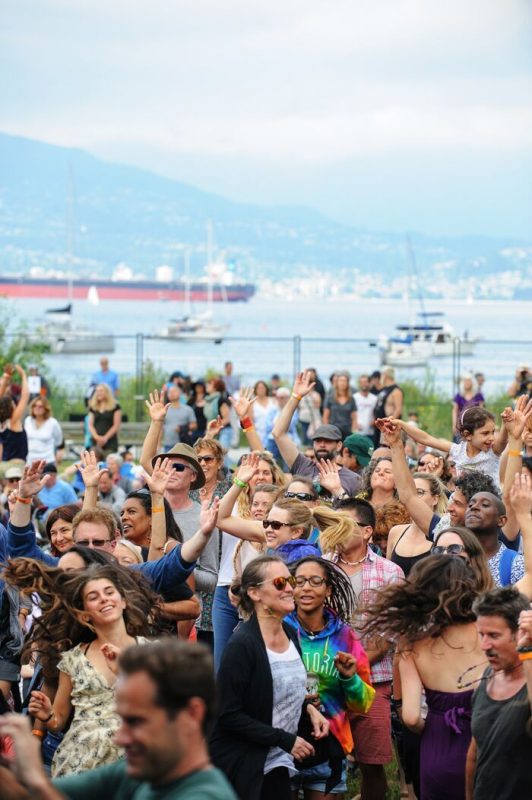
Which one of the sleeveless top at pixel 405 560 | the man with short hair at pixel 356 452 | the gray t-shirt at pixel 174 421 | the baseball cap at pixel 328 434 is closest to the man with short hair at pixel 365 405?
the gray t-shirt at pixel 174 421

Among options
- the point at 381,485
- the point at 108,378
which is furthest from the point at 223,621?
the point at 108,378

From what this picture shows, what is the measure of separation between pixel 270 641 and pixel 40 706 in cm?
104

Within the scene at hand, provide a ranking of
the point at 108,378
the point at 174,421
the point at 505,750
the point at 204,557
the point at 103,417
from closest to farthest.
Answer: the point at 505,750 → the point at 204,557 → the point at 174,421 → the point at 103,417 → the point at 108,378

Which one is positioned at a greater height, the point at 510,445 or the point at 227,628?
the point at 510,445

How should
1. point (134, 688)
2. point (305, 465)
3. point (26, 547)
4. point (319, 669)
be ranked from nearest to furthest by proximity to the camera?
1. point (134, 688)
2. point (319, 669)
3. point (26, 547)
4. point (305, 465)

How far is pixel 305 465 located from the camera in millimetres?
10156

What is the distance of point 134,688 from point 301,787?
3228mm

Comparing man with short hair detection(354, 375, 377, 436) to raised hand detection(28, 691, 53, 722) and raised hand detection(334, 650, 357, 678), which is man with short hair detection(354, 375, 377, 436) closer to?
raised hand detection(334, 650, 357, 678)

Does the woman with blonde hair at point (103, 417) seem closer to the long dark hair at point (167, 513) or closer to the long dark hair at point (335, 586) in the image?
the long dark hair at point (167, 513)

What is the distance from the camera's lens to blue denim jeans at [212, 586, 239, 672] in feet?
24.7

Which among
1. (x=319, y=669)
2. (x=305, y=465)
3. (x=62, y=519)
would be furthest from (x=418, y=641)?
(x=305, y=465)

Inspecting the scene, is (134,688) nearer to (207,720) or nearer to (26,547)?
(207,720)

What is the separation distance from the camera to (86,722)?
5.16 meters

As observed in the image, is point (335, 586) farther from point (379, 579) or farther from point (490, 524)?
point (490, 524)
